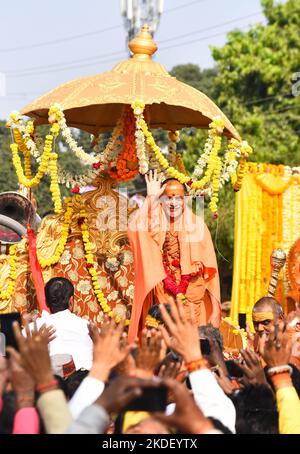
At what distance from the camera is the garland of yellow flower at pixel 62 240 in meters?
8.30

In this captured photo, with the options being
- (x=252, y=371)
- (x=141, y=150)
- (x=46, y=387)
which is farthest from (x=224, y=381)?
(x=141, y=150)

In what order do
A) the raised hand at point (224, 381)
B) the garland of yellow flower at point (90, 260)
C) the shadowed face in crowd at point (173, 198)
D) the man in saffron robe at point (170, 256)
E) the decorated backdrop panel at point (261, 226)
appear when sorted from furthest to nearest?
1. the decorated backdrop panel at point (261, 226)
2. the garland of yellow flower at point (90, 260)
3. the shadowed face in crowd at point (173, 198)
4. the man in saffron robe at point (170, 256)
5. the raised hand at point (224, 381)

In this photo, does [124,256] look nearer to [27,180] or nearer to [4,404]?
[27,180]

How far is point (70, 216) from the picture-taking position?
27.8 ft

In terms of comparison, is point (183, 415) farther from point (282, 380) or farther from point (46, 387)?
point (282, 380)

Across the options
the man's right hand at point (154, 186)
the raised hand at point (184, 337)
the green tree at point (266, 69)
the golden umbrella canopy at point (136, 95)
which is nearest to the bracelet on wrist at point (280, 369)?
the raised hand at point (184, 337)

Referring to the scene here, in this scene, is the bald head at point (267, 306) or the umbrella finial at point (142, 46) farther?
the umbrella finial at point (142, 46)

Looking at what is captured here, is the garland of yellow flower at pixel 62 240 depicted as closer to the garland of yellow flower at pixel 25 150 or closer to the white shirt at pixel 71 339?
the garland of yellow flower at pixel 25 150

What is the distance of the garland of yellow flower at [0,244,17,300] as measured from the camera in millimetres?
8219

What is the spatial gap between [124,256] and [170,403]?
4872 mm

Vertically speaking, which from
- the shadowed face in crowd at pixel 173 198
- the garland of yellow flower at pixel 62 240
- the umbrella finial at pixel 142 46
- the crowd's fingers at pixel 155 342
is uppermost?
the umbrella finial at pixel 142 46

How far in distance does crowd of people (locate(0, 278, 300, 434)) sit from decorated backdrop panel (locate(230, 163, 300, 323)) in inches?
320

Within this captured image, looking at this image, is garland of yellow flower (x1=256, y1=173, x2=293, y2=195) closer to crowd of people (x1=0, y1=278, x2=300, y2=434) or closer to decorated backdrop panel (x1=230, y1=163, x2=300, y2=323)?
decorated backdrop panel (x1=230, y1=163, x2=300, y2=323)
